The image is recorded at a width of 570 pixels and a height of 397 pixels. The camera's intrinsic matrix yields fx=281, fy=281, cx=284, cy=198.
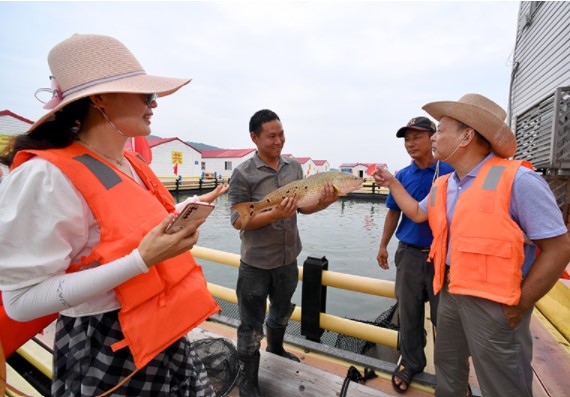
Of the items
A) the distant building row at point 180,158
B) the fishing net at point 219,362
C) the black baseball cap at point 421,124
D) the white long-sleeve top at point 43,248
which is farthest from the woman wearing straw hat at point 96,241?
the distant building row at point 180,158

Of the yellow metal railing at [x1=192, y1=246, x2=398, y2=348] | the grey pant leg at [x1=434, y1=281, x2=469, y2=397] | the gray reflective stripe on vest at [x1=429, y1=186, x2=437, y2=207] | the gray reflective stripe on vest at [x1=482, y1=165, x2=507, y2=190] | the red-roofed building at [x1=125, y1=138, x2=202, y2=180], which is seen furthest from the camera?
the red-roofed building at [x1=125, y1=138, x2=202, y2=180]

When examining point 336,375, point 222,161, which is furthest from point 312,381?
point 222,161

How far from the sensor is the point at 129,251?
1.29 metres

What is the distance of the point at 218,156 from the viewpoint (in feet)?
151

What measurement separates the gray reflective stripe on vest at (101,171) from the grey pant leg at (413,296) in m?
2.95

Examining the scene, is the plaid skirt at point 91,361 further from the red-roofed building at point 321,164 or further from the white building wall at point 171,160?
the red-roofed building at point 321,164

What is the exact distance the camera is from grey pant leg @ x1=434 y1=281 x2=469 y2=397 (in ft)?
7.54

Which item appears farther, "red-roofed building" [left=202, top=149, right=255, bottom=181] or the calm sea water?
"red-roofed building" [left=202, top=149, right=255, bottom=181]

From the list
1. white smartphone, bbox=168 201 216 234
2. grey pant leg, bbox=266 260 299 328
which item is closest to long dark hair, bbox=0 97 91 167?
white smartphone, bbox=168 201 216 234

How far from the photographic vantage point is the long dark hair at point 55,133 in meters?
1.29

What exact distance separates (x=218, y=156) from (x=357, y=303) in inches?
1620

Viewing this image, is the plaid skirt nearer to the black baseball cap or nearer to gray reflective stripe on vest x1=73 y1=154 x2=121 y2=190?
gray reflective stripe on vest x1=73 y1=154 x2=121 y2=190

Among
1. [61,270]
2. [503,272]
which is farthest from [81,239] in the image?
[503,272]

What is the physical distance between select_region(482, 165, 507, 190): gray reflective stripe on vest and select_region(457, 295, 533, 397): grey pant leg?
32.4 inches
